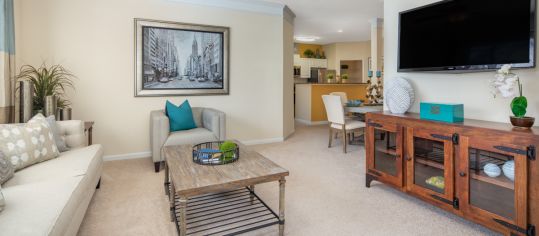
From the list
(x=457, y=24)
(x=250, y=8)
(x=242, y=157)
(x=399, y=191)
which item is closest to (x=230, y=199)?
(x=242, y=157)

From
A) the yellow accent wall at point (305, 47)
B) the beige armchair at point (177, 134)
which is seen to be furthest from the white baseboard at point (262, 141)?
the yellow accent wall at point (305, 47)

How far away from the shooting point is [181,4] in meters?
4.25

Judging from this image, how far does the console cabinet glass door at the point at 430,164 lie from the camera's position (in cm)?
214

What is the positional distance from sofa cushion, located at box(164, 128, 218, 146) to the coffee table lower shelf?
980 millimetres

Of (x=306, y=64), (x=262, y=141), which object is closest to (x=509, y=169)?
(x=262, y=141)

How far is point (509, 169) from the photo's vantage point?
1817mm

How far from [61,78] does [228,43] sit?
2283mm

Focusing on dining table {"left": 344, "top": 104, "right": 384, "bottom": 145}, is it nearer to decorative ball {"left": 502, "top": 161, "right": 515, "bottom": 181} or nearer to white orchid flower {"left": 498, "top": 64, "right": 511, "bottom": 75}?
white orchid flower {"left": 498, "top": 64, "right": 511, "bottom": 75}

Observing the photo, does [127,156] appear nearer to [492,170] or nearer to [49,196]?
[49,196]

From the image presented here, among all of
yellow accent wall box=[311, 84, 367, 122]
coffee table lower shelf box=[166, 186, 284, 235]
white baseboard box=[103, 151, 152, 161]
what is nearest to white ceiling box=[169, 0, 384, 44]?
yellow accent wall box=[311, 84, 367, 122]

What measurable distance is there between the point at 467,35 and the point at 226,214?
2329mm

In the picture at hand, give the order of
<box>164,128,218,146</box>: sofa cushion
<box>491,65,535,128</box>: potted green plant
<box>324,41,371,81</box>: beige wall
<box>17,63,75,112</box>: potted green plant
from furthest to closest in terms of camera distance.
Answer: <box>324,41,371,81</box>: beige wall < <box>164,128,218,146</box>: sofa cushion < <box>17,63,75,112</box>: potted green plant < <box>491,65,535,128</box>: potted green plant

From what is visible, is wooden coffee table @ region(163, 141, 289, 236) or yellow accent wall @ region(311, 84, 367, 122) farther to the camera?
yellow accent wall @ region(311, 84, 367, 122)

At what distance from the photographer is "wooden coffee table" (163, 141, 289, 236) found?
1.71 metres
